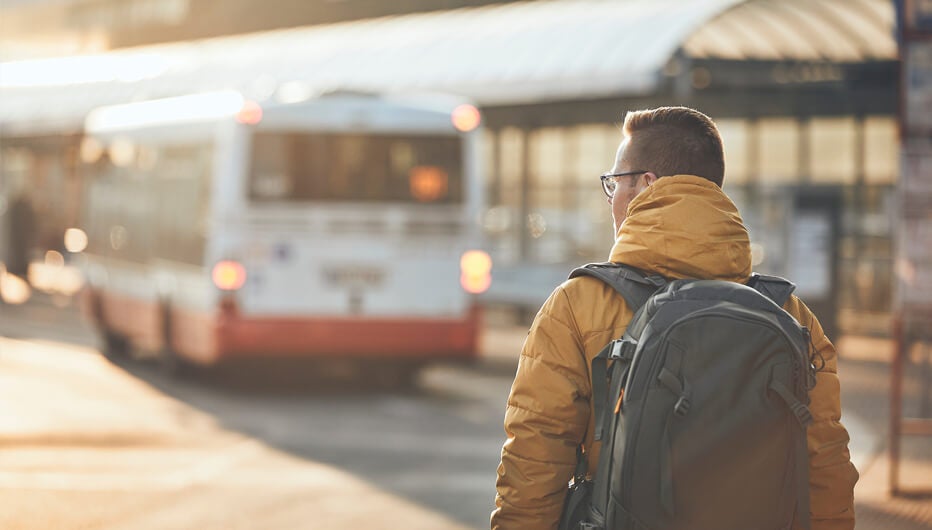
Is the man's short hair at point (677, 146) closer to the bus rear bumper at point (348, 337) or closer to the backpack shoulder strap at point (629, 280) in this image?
the backpack shoulder strap at point (629, 280)

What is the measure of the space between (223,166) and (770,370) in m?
10.9

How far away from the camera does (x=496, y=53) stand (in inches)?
977

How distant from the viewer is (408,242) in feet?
44.5

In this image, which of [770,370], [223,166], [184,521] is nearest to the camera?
[770,370]

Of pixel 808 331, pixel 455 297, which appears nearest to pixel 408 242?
pixel 455 297

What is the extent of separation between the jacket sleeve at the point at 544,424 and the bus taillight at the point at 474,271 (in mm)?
10500

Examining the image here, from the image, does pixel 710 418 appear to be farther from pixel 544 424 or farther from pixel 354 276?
pixel 354 276

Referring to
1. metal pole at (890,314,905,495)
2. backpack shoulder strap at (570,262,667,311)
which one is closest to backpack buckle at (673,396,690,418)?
backpack shoulder strap at (570,262,667,311)

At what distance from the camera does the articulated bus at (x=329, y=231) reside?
13109 mm

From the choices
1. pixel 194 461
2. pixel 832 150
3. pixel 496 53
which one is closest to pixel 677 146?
pixel 194 461

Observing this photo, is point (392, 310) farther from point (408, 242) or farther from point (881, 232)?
point (881, 232)

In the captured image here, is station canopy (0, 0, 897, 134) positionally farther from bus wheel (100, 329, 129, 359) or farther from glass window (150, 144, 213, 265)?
bus wheel (100, 329, 129, 359)

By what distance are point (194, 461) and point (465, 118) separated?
5321 millimetres

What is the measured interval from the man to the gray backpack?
6.5 inches
